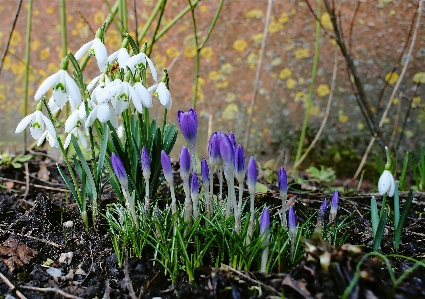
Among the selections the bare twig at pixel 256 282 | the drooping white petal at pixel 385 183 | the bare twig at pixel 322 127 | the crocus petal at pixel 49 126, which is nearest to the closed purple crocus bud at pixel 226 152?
the bare twig at pixel 256 282

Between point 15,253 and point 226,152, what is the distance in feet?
2.44

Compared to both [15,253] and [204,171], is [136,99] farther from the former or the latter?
[15,253]

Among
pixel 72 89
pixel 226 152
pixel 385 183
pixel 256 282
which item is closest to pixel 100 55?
pixel 72 89

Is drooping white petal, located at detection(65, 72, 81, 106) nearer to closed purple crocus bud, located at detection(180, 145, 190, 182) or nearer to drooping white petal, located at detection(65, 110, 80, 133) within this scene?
drooping white petal, located at detection(65, 110, 80, 133)

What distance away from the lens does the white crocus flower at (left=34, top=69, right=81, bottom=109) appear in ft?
4.10

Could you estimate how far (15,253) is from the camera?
1.37 m

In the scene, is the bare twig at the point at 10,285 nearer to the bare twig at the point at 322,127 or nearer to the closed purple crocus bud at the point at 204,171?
the closed purple crocus bud at the point at 204,171

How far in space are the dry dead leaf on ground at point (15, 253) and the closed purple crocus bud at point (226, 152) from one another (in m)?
0.68

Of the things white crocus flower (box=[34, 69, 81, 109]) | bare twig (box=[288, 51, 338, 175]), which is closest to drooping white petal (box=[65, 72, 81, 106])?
white crocus flower (box=[34, 69, 81, 109])

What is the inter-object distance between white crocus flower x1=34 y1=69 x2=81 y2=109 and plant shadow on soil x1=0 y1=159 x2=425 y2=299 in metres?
0.47

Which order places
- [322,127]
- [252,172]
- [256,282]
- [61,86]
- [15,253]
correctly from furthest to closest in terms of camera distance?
[322,127]
[15,253]
[61,86]
[252,172]
[256,282]

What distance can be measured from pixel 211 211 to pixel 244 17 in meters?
1.87

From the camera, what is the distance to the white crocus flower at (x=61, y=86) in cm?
125

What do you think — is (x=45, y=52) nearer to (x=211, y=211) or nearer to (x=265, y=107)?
(x=265, y=107)
